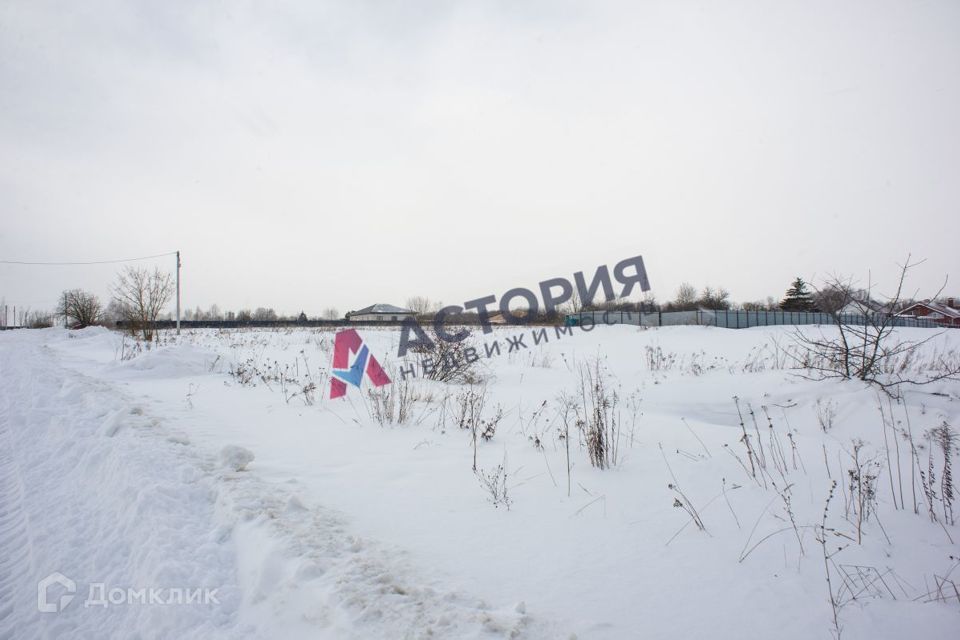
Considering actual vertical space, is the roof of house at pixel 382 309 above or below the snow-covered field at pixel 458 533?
above

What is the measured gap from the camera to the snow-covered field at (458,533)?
1.68 metres

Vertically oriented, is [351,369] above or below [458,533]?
above

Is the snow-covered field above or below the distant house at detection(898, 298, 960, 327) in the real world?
below

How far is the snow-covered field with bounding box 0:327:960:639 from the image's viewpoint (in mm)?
1680

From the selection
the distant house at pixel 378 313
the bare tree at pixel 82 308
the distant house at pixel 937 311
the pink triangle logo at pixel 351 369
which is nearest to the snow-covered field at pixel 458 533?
the distant house at pixel 937 311

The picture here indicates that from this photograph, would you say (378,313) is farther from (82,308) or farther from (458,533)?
(458,533)

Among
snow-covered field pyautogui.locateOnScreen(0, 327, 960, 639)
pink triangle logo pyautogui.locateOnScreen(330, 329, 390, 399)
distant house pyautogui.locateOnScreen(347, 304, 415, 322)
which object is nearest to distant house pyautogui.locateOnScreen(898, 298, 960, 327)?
snow-covered field pyautogui.locateOnScreen(0, 327, 960, 639)

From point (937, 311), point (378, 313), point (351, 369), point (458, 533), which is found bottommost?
point (458, 533)

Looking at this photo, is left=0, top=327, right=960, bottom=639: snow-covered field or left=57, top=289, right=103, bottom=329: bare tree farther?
left=57, top=289, right=103, bottom=329: bare tree

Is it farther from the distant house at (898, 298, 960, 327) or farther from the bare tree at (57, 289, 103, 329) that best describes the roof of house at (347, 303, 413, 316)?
the distant house at (898, 298, 960, 327)

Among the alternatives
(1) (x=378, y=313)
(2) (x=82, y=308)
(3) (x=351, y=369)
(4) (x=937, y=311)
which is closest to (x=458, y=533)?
(3) (x=351, y=369)

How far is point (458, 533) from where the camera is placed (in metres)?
2.38

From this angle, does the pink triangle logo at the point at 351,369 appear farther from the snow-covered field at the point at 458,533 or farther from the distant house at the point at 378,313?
the distant house at the point at 378,313

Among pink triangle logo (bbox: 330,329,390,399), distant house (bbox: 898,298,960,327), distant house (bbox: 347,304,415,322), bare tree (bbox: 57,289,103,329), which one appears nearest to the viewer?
distant house (bbox: 898,298,960,327)
